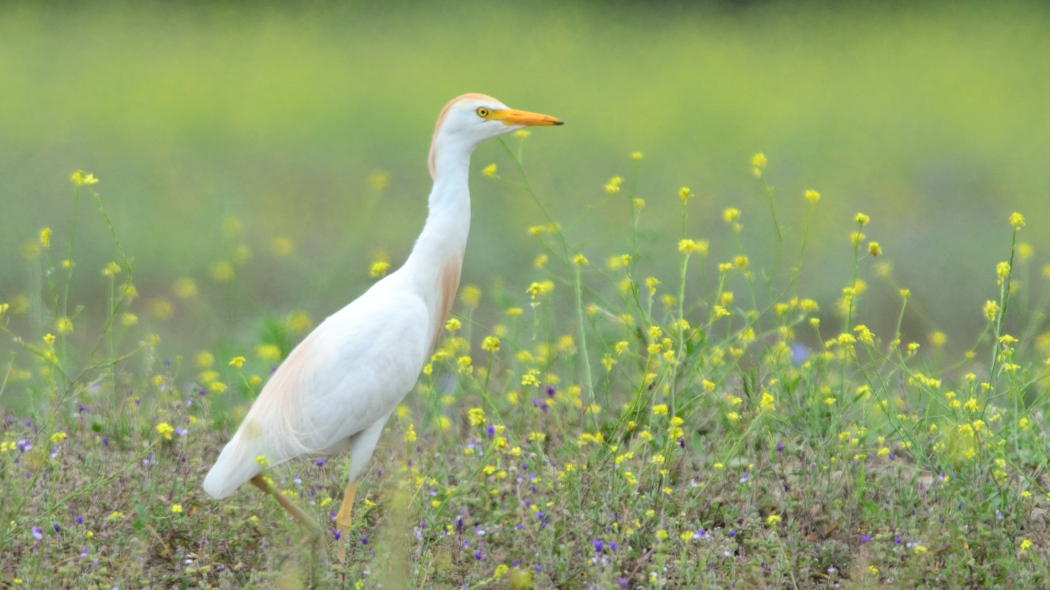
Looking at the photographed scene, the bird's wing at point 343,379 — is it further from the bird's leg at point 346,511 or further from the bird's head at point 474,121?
the bird's head at point 474,121

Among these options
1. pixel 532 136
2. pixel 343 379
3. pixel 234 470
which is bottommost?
pixel 532 136

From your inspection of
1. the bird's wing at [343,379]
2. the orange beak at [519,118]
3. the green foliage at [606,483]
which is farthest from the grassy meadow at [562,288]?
the orange beak at [519,118]

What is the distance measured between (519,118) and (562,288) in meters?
2.85

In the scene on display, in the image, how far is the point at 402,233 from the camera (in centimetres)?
673

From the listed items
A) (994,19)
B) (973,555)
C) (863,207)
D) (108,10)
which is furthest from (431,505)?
(994,19)

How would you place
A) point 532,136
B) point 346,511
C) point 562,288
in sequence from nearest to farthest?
point 346,511
point 562,288
point 532,136

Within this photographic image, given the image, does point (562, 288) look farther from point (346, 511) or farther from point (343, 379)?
point (346, 511)

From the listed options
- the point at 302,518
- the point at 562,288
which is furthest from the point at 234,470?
the point at 562,288

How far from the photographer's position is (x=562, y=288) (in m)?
5.92

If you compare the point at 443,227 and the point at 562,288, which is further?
the point at 562,288

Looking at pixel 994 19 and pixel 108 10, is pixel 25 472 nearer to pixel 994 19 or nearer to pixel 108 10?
pixel 108 10

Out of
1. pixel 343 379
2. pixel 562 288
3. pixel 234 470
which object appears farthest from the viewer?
pixel 562 288

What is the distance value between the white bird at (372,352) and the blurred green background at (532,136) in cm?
172

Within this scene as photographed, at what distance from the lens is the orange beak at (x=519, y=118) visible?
10.2 feet
